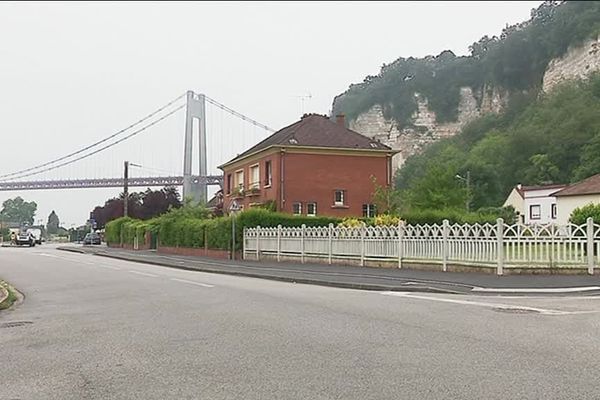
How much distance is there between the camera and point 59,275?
26.3m

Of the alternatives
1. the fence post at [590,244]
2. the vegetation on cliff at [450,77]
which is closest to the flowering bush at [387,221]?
the fence post at [590,244]

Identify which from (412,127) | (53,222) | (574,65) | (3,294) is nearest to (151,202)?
(574,65)

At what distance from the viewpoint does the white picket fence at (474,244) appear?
20375 mm

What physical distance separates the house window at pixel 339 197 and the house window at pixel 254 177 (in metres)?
5.73

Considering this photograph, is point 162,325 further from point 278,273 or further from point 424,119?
point 424,119

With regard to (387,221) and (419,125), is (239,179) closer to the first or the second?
(387,221)

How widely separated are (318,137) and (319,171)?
2.74 m

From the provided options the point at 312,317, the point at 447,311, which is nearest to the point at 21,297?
the point at 312,317

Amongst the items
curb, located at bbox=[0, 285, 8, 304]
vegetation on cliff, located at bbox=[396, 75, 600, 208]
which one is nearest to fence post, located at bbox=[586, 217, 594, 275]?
curb, located at bbox=[0, 285, 8, 304]

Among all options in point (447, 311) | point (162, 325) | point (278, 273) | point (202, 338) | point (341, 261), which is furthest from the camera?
point (341, 261)

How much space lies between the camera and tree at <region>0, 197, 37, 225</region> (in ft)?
587

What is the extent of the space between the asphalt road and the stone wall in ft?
A: 273

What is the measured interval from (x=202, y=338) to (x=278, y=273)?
15.7 m

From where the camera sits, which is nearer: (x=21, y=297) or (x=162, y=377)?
(x=162, y=377)
